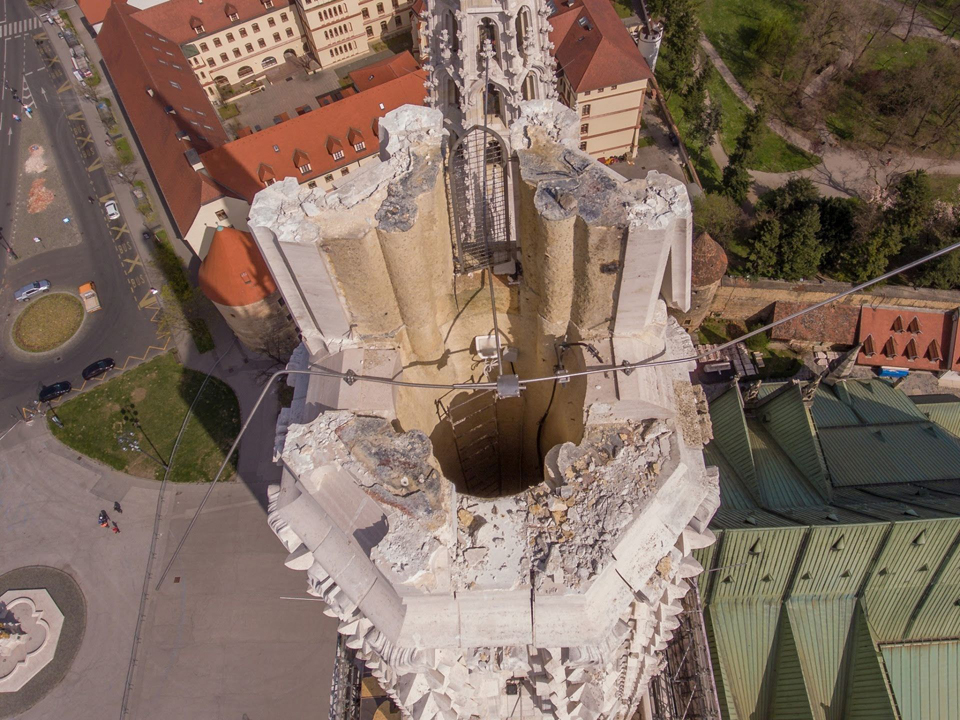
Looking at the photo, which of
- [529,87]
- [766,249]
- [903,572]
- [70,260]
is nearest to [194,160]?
[70,260]

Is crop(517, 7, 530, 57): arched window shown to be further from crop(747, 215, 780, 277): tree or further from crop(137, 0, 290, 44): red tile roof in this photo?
crop(137, 0, 290, 44): red tile roof

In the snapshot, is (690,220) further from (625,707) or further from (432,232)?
(625,707)

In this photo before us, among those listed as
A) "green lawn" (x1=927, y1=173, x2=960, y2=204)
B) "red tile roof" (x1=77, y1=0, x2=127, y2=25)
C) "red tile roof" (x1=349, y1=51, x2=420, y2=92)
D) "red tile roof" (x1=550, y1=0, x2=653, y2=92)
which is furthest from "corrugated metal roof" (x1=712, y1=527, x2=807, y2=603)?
"red tile roof" (x1=77, y1=0, x2=127, y2=25)

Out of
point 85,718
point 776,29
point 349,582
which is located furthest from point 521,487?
point 776,29

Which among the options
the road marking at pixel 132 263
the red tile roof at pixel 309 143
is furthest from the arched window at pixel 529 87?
the road marking at pixel 132 263

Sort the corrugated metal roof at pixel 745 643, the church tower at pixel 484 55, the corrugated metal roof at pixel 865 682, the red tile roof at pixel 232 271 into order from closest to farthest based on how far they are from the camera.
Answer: the church tower at pixel 484 55 < the corrugated metal roof at pixel 865 682 < the corrugated metal roof at pixel 745 643 < the red tile roof at pixel 232 271

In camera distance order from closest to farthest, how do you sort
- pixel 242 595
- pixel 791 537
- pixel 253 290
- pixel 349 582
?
pixel 349 582, pixel 791 537, pixel 242 595, pixel 253 290

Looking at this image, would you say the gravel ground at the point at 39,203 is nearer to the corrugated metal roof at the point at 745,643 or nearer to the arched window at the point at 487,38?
the arched window at the point at 487,38

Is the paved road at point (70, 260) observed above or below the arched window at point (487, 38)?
below
